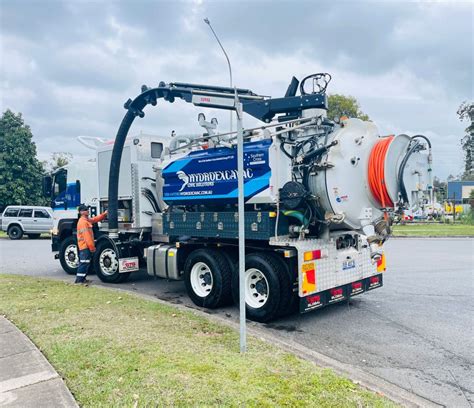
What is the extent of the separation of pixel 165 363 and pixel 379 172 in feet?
12.3

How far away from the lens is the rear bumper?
5918mm

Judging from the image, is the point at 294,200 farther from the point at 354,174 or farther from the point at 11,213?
the point at 11,213

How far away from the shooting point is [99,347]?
4641mm

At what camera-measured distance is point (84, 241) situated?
9.07 m

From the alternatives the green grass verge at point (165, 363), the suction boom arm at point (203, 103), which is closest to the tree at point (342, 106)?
the suction boom arm at point (203, 103)

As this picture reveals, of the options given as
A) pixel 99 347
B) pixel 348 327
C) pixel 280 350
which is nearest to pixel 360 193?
pixel 348 327

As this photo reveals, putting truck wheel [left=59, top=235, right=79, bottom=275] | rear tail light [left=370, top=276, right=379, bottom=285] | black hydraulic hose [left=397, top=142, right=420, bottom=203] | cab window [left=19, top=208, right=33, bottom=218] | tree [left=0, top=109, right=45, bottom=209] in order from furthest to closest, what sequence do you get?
tree [left=0, top=109, right=45, bottom=209] → cab window [left=19, top=208, right=33, bottom=218] → truck wheel [left=59, top=235, right=79, bottom=275] → rear tail light [left=370, top=276, right=379, bottom=285] → black hydraulic hose [left=397, top=142, right=420, bottom=203]

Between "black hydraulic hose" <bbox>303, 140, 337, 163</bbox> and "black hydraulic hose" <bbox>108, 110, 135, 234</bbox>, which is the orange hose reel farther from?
"black hydraulic hose" <bbox>108, 110, 135, 234</bbox>

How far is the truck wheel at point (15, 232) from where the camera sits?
24656 mm

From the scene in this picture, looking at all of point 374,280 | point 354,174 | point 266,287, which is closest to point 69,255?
point 266,287

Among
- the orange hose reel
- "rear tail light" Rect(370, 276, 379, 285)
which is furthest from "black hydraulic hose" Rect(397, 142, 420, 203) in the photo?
"rear tail light" Rect(370, 276, 379, 285)

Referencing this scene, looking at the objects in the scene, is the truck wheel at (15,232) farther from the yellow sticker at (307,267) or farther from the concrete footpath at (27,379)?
the yellow sticker at (307,267)

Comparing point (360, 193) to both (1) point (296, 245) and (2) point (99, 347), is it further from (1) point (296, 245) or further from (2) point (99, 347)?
(2) point (99, 347)

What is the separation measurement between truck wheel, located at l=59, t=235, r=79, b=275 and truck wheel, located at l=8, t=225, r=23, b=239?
53.2 feet
